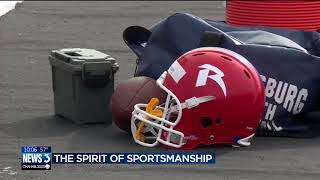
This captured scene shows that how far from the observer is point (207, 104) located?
4.87 meters

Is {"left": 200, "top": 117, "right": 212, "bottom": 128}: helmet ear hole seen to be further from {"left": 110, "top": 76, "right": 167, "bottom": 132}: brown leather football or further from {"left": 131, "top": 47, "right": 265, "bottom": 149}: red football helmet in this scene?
{"left": 110, "top": 76, "right": 167, "bottom": 132}: brown leather football

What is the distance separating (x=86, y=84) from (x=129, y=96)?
0.42m

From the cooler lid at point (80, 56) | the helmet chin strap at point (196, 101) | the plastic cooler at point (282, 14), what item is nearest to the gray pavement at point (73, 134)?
the helmet chin strap at point (196, 101)

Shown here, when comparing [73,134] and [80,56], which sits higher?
[80,56]

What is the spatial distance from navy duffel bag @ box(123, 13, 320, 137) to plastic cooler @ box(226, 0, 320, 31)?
974 millimetres

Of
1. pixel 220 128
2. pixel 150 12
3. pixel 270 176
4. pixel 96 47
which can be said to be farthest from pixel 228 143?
pixel 150 12

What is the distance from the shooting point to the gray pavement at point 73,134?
4555 millimetres

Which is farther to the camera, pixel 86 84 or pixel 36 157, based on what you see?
pixel 86 84

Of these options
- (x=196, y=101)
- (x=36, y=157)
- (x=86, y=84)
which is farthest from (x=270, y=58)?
(x=36, y=157)

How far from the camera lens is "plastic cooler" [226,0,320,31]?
6566 millimetres

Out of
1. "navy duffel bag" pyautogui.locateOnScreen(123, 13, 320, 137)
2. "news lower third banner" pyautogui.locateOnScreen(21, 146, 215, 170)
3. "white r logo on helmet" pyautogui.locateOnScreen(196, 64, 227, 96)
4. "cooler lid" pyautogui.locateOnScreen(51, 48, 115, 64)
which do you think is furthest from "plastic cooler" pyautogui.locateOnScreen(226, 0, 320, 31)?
"news lower third banner" pyautogui.locateOnScreen(21, 146, 215, 170)

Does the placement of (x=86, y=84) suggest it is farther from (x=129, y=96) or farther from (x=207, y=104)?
(x=207, y=104)

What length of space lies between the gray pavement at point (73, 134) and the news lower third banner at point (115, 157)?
0.25 ft

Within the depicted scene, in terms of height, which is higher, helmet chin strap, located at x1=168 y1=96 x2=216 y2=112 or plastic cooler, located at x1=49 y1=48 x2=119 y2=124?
helmet chin strap, located at x1=168 y1=96 x2=216 y2=112
